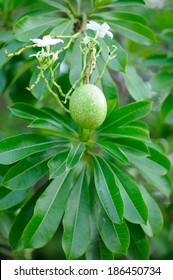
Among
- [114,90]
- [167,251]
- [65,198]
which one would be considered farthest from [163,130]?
[65,198]

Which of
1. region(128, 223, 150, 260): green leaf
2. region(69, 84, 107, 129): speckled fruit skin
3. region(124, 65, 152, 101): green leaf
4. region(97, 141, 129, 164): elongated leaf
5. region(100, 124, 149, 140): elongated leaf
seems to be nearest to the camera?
region(69, 84, 107, 129): speckled fruit skin

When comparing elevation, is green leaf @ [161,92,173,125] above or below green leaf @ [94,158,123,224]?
above

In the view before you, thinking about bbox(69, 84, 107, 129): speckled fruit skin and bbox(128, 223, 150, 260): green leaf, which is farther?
bbox(128, 223, 150, 260): green leaf

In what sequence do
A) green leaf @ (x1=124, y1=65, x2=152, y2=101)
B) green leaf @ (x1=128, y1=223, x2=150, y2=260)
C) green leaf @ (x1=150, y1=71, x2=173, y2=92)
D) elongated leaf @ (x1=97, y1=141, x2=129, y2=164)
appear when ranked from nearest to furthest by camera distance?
elongated leaf @ (x1=97, y1=141, x2=129, y2=164)
green leaf @ (x1=128, y1=223, x2=150, y2=260)
green leaf @ (x1=124, y1=65, x2=152, y2=101)
green leaf @ (x1=150, y1=71, x2=173, y2=92)

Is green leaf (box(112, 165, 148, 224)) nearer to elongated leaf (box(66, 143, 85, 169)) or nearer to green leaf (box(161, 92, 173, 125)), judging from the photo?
elongated leaf (box(66, 143, 85, 169))

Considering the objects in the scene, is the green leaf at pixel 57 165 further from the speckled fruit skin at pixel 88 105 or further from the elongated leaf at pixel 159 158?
the elongated leaf at pixel 159 158

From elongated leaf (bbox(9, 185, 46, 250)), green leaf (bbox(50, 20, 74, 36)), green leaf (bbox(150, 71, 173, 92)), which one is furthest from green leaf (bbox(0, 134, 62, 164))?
green leaf (bbox(150, 71, 173, 92))

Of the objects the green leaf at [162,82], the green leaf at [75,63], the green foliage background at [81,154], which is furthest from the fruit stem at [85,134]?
the green leaf at [162,82]
